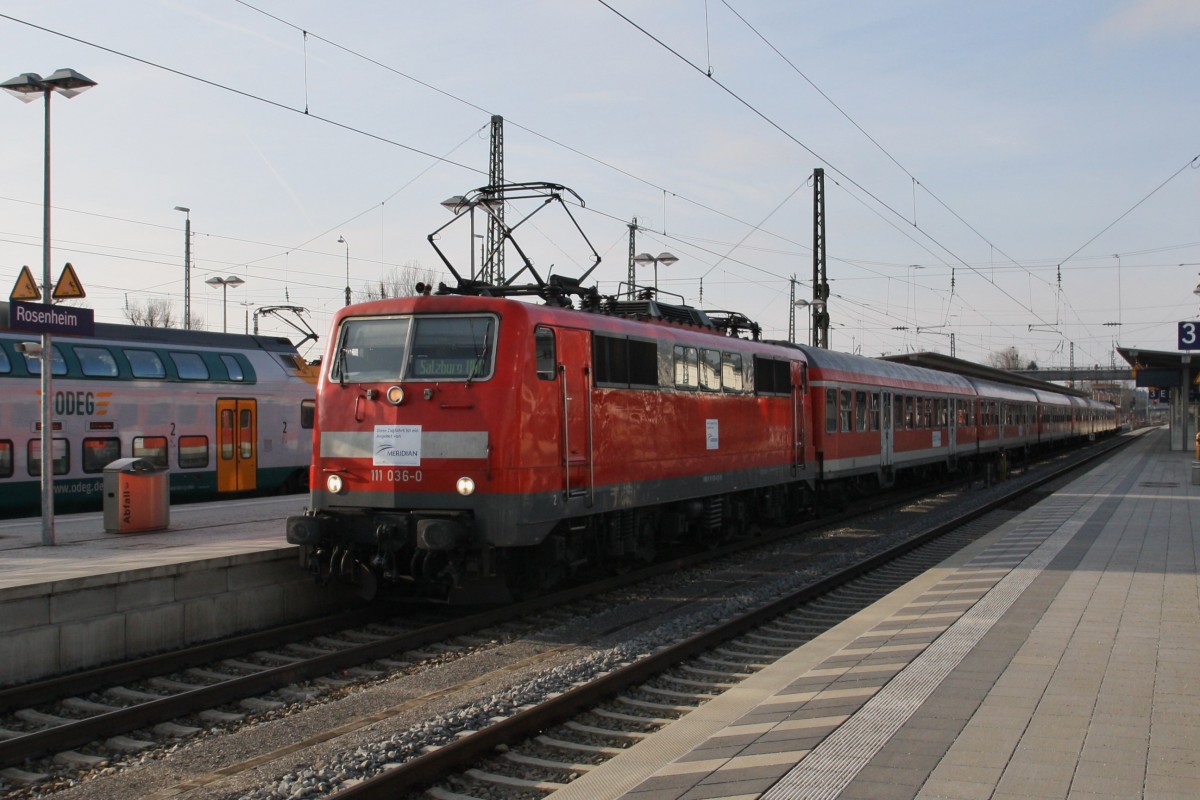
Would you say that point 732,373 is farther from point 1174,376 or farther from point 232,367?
point 1174,376

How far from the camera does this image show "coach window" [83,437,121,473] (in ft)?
61.3

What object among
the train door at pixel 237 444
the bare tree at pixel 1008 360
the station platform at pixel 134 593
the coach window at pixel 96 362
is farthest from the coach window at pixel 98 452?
the bare tree at pixel 1008 360

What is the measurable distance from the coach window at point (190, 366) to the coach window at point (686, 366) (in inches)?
451

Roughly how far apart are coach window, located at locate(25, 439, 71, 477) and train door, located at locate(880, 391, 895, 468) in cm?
1723

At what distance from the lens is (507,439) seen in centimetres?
1044

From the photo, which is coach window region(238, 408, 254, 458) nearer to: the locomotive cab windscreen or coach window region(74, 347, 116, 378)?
coach window region(74, 347, 116, 378)

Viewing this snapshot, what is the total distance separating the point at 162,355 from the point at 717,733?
56.7ft

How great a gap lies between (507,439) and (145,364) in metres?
12.4

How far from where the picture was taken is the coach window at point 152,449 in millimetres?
19562

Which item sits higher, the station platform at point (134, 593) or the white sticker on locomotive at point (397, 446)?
the white sticker on locomotive at point (397, 446)

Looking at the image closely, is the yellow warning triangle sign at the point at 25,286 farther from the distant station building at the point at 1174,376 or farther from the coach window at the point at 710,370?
the distant station building at the point at 1174,376

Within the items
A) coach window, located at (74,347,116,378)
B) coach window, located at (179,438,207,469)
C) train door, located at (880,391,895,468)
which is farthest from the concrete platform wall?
train door, located at (880,391,895,468)

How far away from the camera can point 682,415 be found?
14.0 m

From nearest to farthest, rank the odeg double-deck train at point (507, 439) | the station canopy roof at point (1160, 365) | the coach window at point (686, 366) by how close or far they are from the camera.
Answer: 1. the odeg double-deck train at point (507, 439)
2. the coach window at point (686, 366)
3. the station canopy roof at point (1160, 365)
